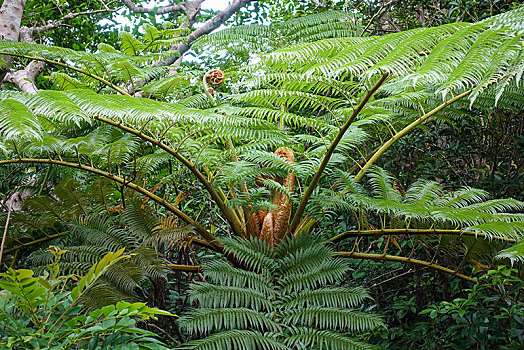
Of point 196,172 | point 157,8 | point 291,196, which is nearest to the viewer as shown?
point 196,172

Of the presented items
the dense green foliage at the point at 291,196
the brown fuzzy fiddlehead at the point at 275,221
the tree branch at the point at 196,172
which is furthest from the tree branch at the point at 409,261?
the tree branch at the point at 196,172

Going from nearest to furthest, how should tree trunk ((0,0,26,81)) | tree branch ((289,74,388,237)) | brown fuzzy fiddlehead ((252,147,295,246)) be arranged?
tree branch ((289,74,388,237))
brown fuzzy fiddlehead ((252,147,295,246))
tree trunk ((0,0,26,81))

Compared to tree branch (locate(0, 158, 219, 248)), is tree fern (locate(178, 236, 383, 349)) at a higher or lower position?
lower

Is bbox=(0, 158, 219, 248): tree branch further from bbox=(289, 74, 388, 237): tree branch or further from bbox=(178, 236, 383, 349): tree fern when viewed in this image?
bbox=(289, 74, 388, 237): tree branch

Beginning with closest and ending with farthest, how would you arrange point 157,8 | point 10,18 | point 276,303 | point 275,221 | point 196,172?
point 276,303
point 196,172
point 275,221
point 10,18
point 157,8

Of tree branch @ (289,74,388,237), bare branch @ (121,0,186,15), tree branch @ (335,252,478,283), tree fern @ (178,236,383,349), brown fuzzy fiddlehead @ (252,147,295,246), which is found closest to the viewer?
tree fern @ (178,236,383,349)

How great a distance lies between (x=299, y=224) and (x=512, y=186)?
1.02m

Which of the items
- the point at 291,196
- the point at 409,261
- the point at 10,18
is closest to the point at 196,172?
the point at 291,196

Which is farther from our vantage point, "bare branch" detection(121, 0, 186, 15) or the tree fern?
"bare branch" detection(121, 0, 186, 15)

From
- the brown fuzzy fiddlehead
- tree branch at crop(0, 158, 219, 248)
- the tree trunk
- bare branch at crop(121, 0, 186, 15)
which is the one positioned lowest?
the brown fuzzy fiddlehead

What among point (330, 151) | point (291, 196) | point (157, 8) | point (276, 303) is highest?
point (157, 8)

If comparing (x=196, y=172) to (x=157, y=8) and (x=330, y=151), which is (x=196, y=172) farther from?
(x=157, y=8)

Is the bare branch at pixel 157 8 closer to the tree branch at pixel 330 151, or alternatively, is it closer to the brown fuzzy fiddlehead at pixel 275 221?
the brown fuzzy fiddlehead at pixel 275 221

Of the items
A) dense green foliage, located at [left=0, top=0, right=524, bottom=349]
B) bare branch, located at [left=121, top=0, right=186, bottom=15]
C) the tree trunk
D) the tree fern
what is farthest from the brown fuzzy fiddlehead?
bare branch, located at [left=121, top=0, right=186, bottom=15]
